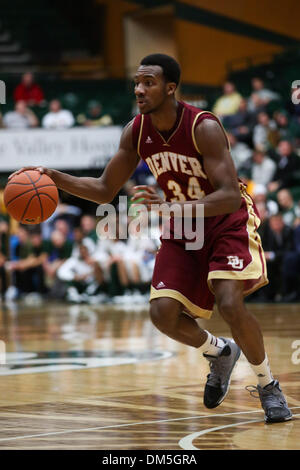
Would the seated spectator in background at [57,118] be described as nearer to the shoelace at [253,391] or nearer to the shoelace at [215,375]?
the shoelace at [253,391]

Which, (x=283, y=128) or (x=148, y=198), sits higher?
(x=283, y=128)

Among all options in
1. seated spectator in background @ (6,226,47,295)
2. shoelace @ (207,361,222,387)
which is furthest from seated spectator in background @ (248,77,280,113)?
shoelace @ (207,361,222,387)

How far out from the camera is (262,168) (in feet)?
47.6

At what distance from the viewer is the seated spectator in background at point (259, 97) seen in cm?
1611

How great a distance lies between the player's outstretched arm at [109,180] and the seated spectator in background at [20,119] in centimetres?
1352

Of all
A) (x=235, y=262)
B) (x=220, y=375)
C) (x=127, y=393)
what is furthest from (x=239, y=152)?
(x=235, y=262)

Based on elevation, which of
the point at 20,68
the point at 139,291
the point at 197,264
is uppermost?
the point at 20,68

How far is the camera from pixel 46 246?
54.7ft

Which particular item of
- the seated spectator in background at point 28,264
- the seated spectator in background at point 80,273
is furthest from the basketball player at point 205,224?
the seated spectator in background at point 28,264

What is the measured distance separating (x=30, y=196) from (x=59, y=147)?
43.9 feet

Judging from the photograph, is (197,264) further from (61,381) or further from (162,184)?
(61,381)

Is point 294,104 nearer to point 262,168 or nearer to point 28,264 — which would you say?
point 262,168

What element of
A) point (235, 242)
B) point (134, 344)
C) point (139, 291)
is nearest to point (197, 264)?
point (235, 242)

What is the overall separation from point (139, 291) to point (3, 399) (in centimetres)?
932
